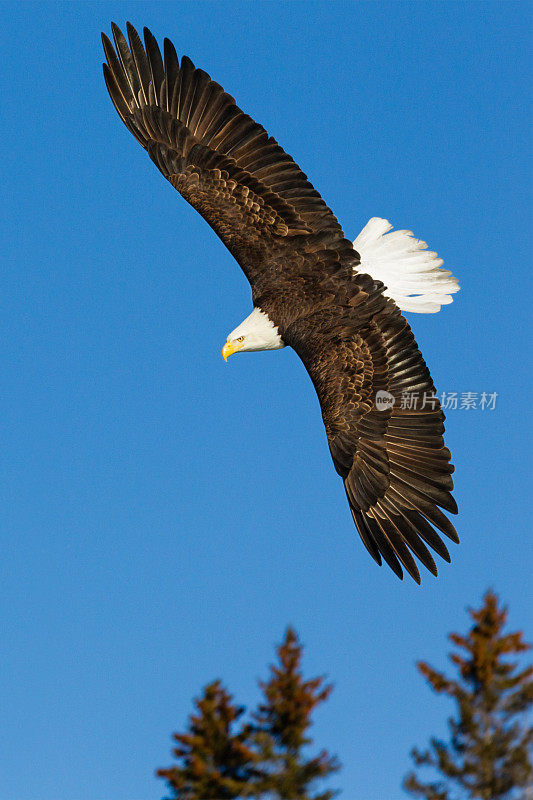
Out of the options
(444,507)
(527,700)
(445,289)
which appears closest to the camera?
(444,507)

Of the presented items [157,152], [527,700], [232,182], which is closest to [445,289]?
[232,182]

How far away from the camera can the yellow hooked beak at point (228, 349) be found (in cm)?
1026

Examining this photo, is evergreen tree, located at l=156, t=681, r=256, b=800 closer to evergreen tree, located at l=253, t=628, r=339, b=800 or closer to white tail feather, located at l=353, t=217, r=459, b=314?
evergreen tree, located at l=253, t=628, r=339, b=800

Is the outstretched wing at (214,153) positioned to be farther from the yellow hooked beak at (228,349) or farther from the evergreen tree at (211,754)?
the evergreen tree at (211,754)

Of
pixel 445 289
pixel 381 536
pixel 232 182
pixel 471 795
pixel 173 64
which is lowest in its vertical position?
pixel 471 795

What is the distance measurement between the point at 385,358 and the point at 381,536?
5.15 feet

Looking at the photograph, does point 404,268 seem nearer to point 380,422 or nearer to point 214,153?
point 380,422

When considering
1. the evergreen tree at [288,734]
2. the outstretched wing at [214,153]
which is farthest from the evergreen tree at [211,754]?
the outstretched wing at [214,153]

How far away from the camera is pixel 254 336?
9.94m

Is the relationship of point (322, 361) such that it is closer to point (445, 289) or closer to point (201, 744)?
point (445, 289)

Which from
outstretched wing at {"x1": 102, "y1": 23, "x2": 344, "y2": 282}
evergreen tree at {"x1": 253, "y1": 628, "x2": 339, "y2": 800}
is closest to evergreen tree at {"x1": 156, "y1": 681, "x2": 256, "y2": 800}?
evergreen tree at {"x1": 253, "y1": 628, "x2": 339, "y2": 800}

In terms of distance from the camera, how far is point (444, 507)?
905cm

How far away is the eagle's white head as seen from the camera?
9789 millimetres

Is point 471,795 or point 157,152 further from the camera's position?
point 157,152
